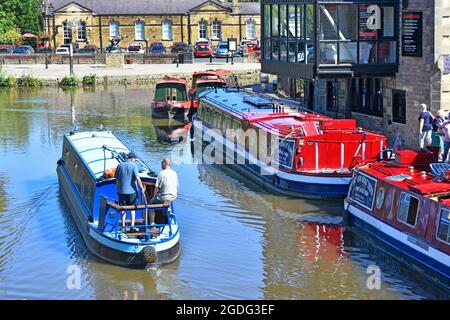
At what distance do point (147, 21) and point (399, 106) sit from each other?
4976cm

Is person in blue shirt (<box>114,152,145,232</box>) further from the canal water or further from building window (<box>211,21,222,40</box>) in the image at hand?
building window (<box>211,21,222,40</box>)

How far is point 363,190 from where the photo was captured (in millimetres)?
20297

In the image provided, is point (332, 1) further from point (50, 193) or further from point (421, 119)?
point (50, 193)

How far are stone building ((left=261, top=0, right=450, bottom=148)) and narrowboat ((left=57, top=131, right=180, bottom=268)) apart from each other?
833 centimetres

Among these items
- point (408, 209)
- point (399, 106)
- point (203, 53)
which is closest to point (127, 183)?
point (408, 209)

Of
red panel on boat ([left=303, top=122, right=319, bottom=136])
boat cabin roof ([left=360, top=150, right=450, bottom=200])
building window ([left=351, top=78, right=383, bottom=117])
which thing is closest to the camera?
boat cabin roof ([left=360, top=150, right=450, bottom=200])

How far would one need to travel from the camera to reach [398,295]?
16.9m

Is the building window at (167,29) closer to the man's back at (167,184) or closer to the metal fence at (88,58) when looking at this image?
the metal fence at (88,58)

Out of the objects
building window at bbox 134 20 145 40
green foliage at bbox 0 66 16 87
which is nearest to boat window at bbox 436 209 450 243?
green foliage at bbox 0 66 16 87

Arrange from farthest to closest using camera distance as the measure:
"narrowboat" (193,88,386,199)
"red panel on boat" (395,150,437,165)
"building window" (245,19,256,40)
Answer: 1. "building window" (245,19,256,40)
2. "narrowboat" (193,88,386,199)
3. "red panel on boat" (395,150,437,165)

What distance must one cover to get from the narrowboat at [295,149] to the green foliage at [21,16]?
163ft

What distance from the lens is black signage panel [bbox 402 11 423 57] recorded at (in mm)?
26891

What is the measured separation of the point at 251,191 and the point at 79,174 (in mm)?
5228

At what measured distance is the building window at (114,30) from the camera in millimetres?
75750
